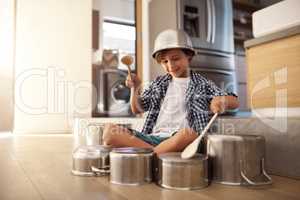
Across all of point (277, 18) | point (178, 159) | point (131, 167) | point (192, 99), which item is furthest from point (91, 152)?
point (277, 18)

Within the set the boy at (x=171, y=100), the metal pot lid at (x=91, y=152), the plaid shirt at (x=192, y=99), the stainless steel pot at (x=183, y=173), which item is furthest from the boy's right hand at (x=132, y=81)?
the stainless steel pot at (x=183, y=173)

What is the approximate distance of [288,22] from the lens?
97 cm

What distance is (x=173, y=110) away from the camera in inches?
41.1

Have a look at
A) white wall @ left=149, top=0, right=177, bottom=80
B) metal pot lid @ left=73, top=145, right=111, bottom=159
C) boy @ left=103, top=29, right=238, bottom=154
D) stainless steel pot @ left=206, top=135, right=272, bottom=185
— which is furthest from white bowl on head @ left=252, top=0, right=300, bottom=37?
white wall @ left=149, top=0, right=177, bottom=80

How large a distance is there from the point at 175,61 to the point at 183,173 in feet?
1.55

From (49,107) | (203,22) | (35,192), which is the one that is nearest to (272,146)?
(35,192)

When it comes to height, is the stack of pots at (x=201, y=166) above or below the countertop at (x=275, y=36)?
below

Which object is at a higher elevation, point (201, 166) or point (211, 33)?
point (211, 33)

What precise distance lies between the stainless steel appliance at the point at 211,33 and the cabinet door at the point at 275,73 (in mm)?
719

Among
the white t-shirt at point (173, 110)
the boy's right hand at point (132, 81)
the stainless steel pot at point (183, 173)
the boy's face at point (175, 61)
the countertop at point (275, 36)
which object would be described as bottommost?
the stainless steel pot at point (183, 173)

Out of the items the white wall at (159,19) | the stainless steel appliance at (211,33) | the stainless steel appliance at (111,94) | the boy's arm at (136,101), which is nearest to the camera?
the boy's arm at (136,101)

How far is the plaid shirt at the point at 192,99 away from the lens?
0.99 meters

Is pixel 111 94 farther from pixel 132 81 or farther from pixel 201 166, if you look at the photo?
pixel 201 166

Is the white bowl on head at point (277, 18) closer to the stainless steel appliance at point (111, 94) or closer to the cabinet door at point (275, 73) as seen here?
the cabinet door at point (275, 73)
